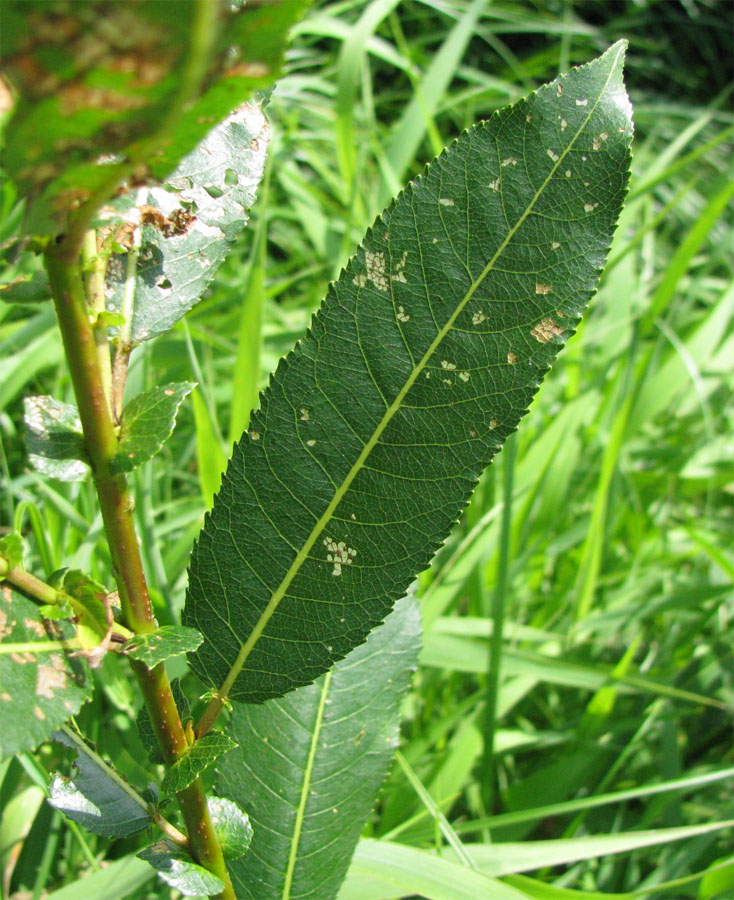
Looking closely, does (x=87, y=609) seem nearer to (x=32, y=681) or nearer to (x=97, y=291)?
(x=32, y=681)

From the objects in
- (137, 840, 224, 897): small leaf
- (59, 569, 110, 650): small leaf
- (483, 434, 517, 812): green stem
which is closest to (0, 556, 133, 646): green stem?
(59, 569, 110, 650): small leaf

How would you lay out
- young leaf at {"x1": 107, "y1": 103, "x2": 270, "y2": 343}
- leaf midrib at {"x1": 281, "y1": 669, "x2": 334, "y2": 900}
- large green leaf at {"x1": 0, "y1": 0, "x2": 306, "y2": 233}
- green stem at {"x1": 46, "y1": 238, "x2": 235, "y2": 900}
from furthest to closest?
1. leaf midrib at {"x1": 281, "y1": 669, "x2": 334, "y2": 900}
2. young leaf at {"x1": 107, "y1": 103, "x2": 270, "y2": 343}
3. green stem at {"x1": 46, "y1": 238, "x2": 235, "y2": 900}
4. large green leaf at {"x1": 0, "y1": 0, "x2": 306, "y2": 233}

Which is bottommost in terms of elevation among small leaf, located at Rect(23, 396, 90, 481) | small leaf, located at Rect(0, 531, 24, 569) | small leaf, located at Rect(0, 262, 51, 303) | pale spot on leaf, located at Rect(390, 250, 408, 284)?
small leaf, located at Rect(0, 531, 24, 569)

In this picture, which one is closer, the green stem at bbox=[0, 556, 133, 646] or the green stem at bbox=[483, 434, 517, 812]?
the green stem at bbox=[0, 556, 133, 646]

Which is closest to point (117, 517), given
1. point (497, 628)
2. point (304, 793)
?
point (304, 793)

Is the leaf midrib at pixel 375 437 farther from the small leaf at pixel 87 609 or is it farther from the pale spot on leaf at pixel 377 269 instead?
the small leaf at pixel 87 609

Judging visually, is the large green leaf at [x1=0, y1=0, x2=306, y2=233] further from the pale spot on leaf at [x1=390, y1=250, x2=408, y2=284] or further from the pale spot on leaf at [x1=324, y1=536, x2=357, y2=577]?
the pale spot on leaf at [x1=324, y1=536, x2=357, y2=577]
